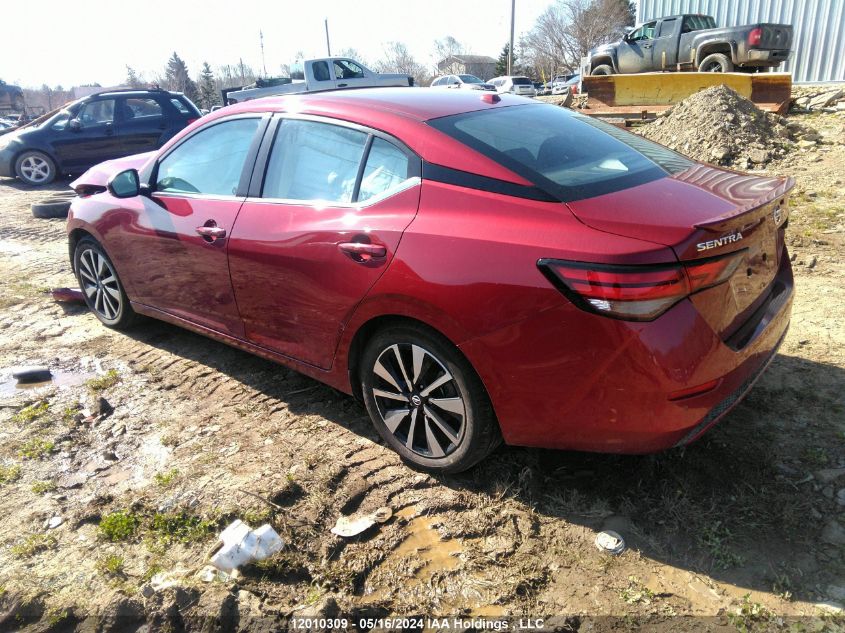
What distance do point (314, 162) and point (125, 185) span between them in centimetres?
165

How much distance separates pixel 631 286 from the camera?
2186 mm

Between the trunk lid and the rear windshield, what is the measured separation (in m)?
0.12

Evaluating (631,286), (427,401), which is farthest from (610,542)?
(631,286)

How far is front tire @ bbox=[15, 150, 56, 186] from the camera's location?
41.5 feet

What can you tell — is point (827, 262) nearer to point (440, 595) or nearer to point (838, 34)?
point (440, 595)

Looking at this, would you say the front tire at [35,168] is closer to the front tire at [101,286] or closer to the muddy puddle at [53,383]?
the front tire at [101,286]

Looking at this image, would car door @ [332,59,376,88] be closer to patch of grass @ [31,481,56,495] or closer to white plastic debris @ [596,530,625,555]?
patch of grass @ [31,481,56,495]

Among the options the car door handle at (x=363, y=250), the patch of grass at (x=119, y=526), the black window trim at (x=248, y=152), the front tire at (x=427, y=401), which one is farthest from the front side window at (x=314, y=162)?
the patch of grass at (x=119, y=526)

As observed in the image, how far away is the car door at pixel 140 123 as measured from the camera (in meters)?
12.6

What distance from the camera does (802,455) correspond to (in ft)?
9.61

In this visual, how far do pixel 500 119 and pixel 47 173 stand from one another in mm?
12796

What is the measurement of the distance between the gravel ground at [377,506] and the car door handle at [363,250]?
102 centimetres

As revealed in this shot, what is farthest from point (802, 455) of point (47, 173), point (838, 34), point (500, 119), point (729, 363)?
point (838, 34)

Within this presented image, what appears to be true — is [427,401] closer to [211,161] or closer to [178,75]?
[211,161]
